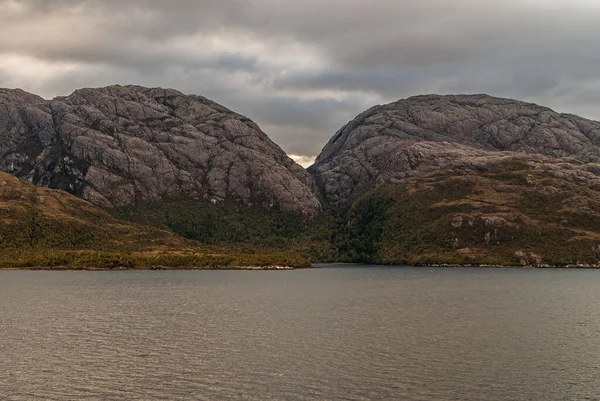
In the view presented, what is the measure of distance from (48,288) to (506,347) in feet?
491

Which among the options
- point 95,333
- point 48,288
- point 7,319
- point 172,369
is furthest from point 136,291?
point 172,369

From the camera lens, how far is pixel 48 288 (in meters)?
179

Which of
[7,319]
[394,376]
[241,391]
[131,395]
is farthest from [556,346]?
[7,319]

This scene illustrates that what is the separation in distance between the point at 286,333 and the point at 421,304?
2182 inches

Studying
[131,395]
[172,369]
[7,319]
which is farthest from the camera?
[7,319]

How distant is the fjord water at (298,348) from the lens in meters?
61.2

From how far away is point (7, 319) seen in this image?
112000 mm

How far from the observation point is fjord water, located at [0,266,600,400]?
61.2 meters

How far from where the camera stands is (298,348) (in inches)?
3268

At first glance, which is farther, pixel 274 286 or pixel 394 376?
pixel 274 286

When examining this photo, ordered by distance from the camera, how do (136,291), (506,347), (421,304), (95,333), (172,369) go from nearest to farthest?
(172,369)
(506,347)
(95,333)
(421,304)
(136,291)

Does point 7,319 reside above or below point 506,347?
below

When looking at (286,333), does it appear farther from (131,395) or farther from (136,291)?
(136,291)

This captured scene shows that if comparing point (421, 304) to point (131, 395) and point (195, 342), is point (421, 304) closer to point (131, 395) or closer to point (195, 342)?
point (195, 342)
